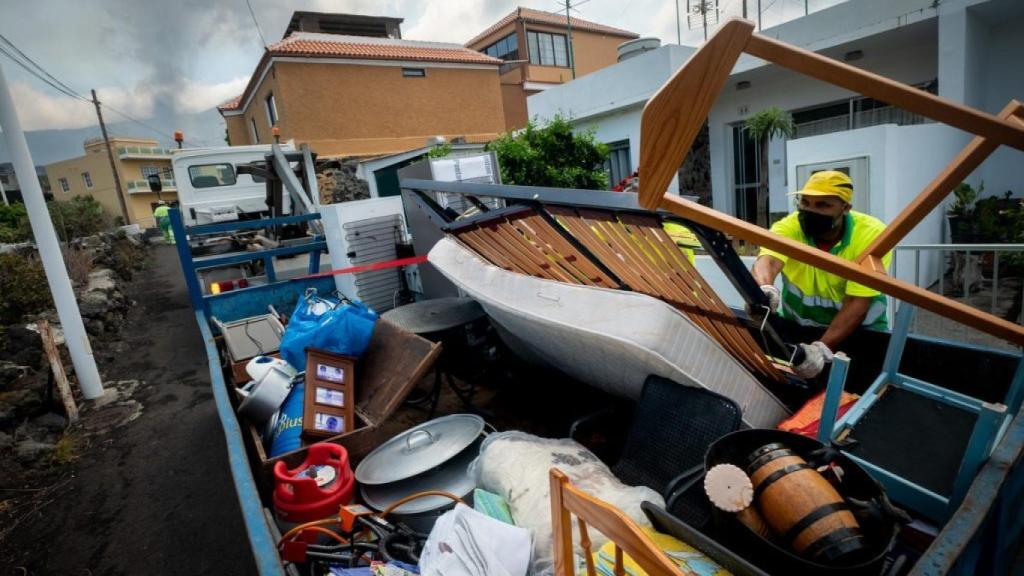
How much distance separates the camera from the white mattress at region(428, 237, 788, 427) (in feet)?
5.69

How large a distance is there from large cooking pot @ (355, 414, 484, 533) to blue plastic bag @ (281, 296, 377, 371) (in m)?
0.93

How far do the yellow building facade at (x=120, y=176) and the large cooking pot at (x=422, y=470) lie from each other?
36845mm

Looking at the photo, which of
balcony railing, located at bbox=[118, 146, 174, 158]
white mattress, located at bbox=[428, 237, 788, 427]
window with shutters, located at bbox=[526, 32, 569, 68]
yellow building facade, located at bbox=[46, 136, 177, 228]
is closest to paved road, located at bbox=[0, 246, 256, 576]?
white mattress, located at bbox=[428, 237, 788, 427]

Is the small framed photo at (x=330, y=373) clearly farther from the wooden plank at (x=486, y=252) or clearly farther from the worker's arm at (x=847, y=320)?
the worker's arm at (x=847, y=320)

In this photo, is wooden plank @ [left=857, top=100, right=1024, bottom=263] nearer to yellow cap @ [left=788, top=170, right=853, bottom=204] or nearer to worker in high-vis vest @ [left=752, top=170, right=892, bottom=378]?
worker in high-vis vest @ [left=752, top=170, right=892, bottom=378]

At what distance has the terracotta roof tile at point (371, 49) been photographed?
17.6m

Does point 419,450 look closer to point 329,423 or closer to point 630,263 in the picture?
point 329,423

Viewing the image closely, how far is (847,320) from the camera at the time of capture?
2.38 metres

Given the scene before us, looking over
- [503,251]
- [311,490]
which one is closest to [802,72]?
[503,251]

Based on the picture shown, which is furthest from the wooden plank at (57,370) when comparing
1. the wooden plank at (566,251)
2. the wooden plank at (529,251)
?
the wooden plank at (566,251)

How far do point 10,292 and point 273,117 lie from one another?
14.4 m

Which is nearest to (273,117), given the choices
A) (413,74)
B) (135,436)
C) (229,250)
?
(413,74)

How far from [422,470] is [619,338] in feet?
3.49

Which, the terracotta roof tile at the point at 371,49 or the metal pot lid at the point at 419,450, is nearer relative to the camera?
the metal pot lid at the point at 419,450
